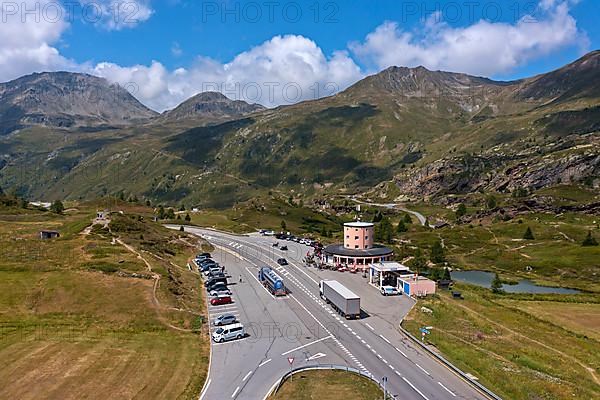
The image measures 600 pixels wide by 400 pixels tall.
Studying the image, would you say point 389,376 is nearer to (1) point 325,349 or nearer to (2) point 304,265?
(1) point 325,349

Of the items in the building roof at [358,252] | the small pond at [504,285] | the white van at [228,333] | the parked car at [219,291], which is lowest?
the small pond at [504,285]

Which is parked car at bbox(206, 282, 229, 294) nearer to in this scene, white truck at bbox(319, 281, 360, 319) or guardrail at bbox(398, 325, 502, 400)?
white truck at bbox(319, 281, 360, 319)

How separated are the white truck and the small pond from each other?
48958mm

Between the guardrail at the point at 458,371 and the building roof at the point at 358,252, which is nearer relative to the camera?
the guardrail at the point at 458,371

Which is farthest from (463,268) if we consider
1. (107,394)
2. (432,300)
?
(107,394)

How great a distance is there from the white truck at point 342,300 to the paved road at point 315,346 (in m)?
0.96

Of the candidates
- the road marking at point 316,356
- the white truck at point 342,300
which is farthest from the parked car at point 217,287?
the road marking at point 316,356

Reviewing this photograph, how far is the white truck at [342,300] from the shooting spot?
6031 centimetres

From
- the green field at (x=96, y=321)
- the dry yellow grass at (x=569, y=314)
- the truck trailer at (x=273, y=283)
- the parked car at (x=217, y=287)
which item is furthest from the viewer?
the parked car at (x=217, y=287)

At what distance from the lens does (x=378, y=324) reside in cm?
5850

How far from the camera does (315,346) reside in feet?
166

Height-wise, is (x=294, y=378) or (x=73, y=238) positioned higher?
(x=73, y=238)

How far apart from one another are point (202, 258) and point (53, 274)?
34776 millimetres

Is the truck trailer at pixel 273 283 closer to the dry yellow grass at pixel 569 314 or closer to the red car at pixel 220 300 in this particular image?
the red car at pixel 220 300
